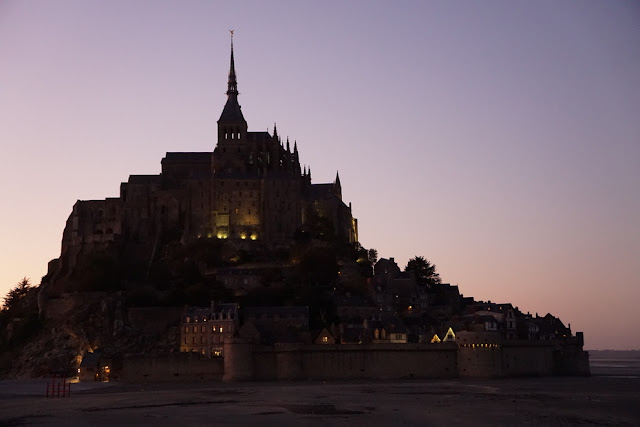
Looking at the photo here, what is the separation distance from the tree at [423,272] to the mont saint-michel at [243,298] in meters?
0.24

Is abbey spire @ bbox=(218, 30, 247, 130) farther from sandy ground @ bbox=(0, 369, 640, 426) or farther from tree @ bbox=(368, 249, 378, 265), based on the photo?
sandy ground @ bbox=(0, 369, 640, 426)

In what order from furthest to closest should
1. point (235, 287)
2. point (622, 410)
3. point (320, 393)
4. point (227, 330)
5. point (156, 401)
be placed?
point (235, 287), point (227, 330), point (320, 393), point (156, 401), point (622, 410)

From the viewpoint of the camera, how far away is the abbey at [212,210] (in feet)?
383

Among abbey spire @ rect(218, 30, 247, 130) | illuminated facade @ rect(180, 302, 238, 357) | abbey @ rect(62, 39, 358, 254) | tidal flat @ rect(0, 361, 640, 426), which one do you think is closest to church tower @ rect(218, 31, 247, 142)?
abbey spire @ rect(218, 30, 247, 130)

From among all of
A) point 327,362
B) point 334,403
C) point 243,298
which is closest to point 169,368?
point 327,362

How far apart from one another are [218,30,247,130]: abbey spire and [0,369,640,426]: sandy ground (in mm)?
56331

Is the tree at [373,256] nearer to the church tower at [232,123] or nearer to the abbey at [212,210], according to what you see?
the abbey at [212,210]

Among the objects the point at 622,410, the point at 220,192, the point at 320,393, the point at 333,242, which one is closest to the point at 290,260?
the point at 333,242

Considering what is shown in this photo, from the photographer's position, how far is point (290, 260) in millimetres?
108250

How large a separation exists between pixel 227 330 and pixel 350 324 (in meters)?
13.5

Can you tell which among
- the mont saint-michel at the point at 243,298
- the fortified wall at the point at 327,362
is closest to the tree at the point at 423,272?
the mont saint-michel at the point at 243,298

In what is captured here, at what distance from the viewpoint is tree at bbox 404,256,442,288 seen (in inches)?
4358

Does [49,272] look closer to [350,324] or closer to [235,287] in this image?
[235,287]

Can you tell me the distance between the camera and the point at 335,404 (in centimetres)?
6106
